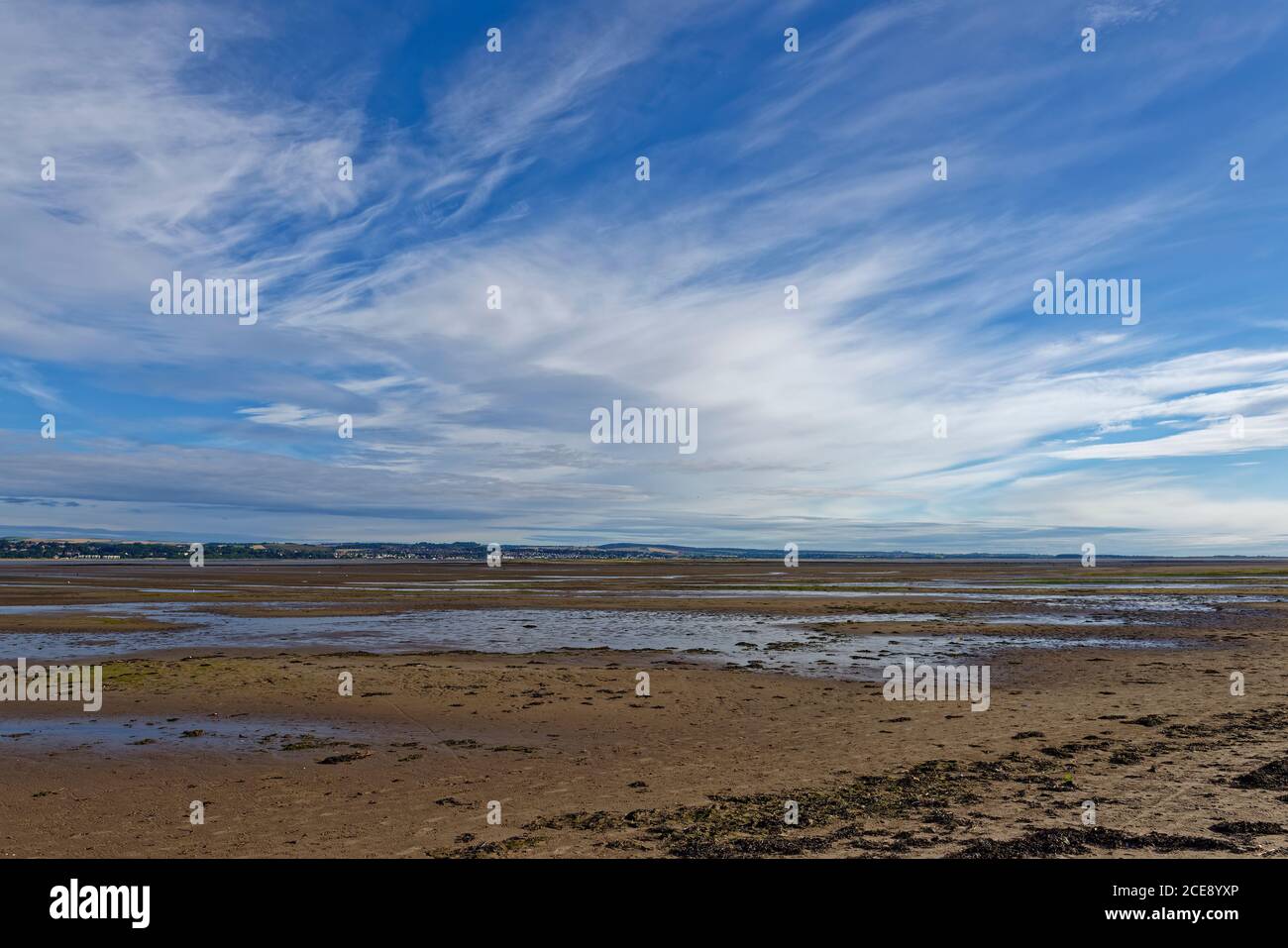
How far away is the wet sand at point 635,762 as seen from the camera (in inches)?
388

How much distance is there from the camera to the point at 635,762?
1412 centimetres

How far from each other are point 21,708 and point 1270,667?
35314 mm

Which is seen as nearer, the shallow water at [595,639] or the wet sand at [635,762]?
the wet sand at [635,762]

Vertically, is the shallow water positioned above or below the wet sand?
below

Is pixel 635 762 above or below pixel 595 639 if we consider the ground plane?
above

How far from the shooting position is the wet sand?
9852 millimetres

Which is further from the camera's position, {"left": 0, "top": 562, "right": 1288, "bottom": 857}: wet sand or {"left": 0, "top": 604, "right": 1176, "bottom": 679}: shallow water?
{"left": 0, "top": 604, "right": 1176, "bottom": 679}: shallow water

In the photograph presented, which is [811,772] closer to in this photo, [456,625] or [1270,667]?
[1270,667]

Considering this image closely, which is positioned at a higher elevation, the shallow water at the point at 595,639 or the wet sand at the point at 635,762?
the wet sand at the point at 635,762

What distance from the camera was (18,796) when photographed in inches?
469

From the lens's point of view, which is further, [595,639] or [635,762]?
[595,639]
